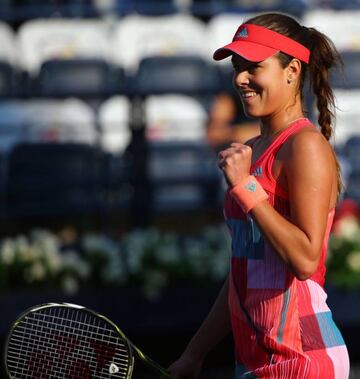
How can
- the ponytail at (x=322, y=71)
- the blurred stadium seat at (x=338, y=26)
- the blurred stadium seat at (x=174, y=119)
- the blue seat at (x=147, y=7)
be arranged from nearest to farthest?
the ponytail at (x=322, y=71) < the blurred stadium seat at (x=174, y=119) < the blurred stadium seat at (x=338, y=26) < the blue seat at (x=147, y=7)

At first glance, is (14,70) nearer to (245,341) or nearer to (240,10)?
(240,10)

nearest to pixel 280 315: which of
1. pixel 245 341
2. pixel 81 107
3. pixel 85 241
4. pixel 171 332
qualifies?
pixel 245 341

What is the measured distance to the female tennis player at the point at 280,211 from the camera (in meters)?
2.57

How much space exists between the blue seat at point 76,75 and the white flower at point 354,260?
7.83ft

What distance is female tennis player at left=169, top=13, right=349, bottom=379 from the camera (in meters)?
2.57

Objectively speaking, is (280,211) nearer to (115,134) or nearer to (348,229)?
(348,229)

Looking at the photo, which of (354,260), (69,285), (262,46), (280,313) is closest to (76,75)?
(69,285)

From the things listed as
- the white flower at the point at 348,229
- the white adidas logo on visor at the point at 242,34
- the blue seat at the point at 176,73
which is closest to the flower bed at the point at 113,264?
the white flower at the point at 348,229

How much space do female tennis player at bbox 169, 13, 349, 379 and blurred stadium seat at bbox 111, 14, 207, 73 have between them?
5.44 meters

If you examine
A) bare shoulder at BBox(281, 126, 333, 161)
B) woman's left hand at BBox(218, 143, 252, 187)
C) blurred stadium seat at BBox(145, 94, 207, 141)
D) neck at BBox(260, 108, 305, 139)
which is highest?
neck at BBox(260, 108, 305, 139)

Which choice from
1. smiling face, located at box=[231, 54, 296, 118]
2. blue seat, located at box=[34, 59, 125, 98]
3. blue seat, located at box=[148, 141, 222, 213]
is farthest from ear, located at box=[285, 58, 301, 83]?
blue seat, located at box=[34, 59, 125, 98]

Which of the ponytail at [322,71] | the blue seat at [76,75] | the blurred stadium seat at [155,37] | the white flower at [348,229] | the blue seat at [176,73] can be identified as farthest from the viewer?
the blurred stadium seat at [155,37]

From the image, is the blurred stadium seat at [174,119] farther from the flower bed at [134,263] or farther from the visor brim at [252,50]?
the visor brim at [252,50]

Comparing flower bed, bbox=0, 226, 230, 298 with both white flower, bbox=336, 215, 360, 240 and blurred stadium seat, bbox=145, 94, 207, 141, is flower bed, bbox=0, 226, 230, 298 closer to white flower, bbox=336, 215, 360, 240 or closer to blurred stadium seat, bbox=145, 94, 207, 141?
white flower, bbox=336, 215, 360, 240
